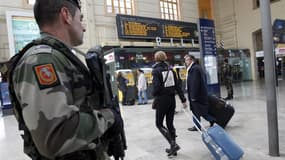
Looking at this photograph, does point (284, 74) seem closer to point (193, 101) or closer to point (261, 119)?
point (261, 119)

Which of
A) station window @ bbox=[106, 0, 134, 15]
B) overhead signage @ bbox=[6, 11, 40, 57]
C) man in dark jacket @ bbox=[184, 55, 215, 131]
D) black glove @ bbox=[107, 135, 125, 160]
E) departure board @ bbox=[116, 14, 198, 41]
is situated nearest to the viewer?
black glove @ bbox=[107, 135, 125, 160]

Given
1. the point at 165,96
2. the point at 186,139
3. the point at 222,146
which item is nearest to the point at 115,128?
the point at 222,146

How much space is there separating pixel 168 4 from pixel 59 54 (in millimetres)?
16107

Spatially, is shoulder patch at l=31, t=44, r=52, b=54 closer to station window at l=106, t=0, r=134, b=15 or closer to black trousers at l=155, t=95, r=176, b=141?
black trousers at l=155, t=95, r=176, b=141

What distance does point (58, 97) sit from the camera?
0.88 metres

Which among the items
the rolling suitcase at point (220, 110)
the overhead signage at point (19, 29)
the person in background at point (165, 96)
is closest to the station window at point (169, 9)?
the overhead signage at point (19, 29)

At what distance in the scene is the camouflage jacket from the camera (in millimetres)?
871

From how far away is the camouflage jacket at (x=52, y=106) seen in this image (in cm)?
87

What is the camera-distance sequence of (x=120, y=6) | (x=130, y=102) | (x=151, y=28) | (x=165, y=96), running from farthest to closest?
1. (x=151, y=28)
2. (x=120, y=6)
3. (x=130, y=102)
4. (x=165, y=96)

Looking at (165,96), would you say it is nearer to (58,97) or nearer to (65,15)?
(65,15)

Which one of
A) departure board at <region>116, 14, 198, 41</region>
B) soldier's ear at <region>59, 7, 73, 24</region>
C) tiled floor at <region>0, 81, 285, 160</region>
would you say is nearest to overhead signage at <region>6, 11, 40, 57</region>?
departure board at <region>116, 14, 198, 41</region>

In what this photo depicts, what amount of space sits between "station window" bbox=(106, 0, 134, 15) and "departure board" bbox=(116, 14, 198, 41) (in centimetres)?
80

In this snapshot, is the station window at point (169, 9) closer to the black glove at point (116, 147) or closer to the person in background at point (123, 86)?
the person in background at point (123, 86)

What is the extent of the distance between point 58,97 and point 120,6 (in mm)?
13783
